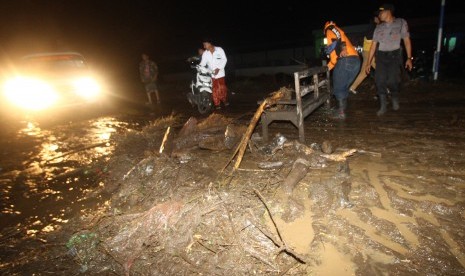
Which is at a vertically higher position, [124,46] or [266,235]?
[124,46]

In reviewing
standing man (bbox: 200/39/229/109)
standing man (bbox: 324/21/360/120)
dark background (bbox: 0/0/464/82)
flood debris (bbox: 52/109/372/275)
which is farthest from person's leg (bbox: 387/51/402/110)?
dark background (bbox: 0/0/464/82)

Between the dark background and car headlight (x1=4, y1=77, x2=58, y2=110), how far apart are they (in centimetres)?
1393

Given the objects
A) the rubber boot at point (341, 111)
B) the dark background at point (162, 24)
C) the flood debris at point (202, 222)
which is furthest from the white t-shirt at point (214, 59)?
the dark background at point (162, 24)

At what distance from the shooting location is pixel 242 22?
1162 inches

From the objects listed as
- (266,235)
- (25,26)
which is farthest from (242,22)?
(266,235)

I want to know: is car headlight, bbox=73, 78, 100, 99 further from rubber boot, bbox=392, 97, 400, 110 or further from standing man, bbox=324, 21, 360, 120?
rubber boot, bbox=392, 97, 400, 110

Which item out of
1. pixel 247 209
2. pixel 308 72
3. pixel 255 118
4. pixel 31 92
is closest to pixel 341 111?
pixel 308 72

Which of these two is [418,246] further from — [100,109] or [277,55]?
[277,55]

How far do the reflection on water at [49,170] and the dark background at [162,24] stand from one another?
54.2 ft

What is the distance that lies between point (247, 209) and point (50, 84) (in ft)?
28.6

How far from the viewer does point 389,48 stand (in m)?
5.69

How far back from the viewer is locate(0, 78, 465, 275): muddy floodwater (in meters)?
2.49

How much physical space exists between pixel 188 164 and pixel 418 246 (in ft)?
9.97

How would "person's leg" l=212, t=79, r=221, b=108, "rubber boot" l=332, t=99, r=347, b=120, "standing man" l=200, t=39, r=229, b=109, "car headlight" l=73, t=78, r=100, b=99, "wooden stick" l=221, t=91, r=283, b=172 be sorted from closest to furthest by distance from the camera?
1. "wooden stick" l=221, t=91, r=283, b=172
2. "rubber boot" l=332, t=99, r=347, b=120
3. "standing man" l=200, t=39, r=229, b=109
4. "person's leg" l=212, t=79, r=221, b=108
5. "car headlight" l=73, t=78, r=100, b=99
